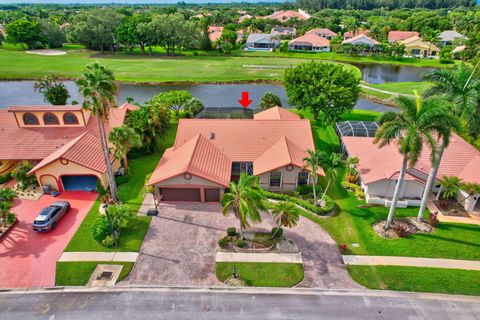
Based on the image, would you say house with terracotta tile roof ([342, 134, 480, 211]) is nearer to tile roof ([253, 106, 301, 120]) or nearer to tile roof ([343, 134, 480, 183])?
tile roof ([343, 134, 480, 183])

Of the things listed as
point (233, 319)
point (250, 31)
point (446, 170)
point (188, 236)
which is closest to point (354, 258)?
point (233, 319)

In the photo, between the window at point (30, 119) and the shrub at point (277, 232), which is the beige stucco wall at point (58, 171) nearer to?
the window at point (30, 119)

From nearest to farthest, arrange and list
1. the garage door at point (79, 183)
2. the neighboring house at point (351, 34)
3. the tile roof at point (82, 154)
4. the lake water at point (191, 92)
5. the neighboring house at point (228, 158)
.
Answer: the neighboring house at point (228, 158) → the tile roof at point (82, 154) → the garage door at point (79, 183) → the lake water at point (191, 92) → the neighboring house at point (351, 34)

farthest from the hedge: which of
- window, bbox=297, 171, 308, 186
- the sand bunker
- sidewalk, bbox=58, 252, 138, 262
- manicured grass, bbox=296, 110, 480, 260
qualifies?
the sand bunker

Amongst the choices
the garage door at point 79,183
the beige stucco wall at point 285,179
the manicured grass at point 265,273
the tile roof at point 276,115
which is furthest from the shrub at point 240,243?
the tile roof at point 276,115

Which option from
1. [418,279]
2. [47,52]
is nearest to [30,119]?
[418,279]
